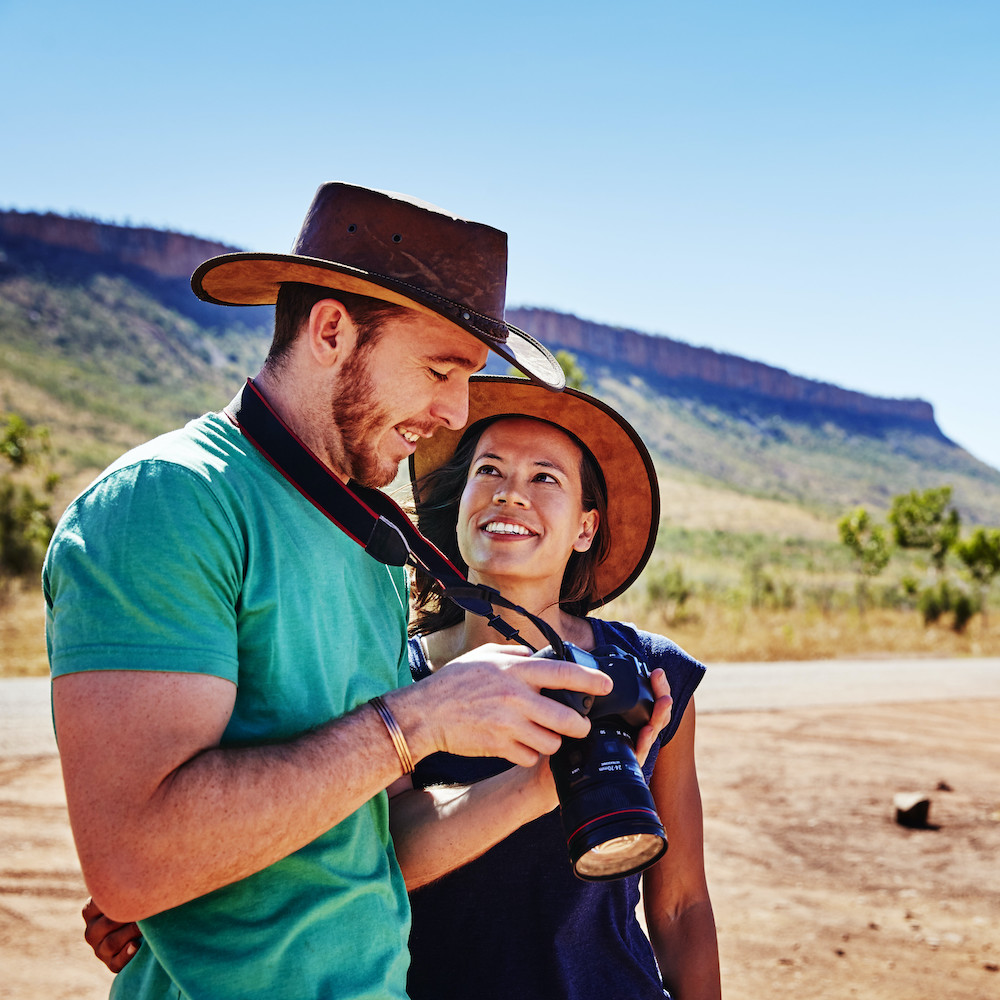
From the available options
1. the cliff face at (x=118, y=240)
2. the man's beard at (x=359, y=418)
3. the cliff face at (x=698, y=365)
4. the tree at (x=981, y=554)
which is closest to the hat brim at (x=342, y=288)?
the man's beard at (x=359, y=418)

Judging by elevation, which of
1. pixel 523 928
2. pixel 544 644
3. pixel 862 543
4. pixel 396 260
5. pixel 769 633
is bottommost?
pixel 769 633

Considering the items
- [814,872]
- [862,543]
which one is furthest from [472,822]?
[862,543]

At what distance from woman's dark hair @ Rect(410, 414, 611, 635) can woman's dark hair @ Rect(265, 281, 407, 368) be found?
106 cm

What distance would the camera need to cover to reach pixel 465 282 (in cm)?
155

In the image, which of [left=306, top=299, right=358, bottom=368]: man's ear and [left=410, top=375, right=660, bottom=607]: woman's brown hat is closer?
[left=306, top=299, right=358, bottom=368]: man's ear

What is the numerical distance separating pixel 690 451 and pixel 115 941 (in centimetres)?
7213

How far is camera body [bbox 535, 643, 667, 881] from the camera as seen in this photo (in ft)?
4.55

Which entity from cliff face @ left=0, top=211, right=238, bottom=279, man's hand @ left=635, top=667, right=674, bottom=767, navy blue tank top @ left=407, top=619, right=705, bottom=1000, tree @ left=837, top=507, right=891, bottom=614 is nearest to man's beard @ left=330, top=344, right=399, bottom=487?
man's hand @ left=635, top=667, right=674, bottom=767

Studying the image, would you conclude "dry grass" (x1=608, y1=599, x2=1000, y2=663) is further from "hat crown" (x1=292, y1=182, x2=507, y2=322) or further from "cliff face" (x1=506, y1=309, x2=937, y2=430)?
"cliff face" (x1=506, y1=309, x2=937, y2=430)

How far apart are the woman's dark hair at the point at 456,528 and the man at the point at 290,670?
0.83 metres

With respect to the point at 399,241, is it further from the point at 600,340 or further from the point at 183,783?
the point at 600,340

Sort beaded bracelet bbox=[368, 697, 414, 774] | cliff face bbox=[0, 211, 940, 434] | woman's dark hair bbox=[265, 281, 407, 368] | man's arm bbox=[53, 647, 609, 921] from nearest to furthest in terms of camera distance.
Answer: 1. man's arm bbox=[53, 647, 609, 921]
2. beaded bracelet bbox=[368, 697, 414, 774]
3. woman's dark hair bbox=[265, 281, 407, 368]
4. cliff face bbox=[0, 211, 940, 434]

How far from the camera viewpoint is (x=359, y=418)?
1.50 m

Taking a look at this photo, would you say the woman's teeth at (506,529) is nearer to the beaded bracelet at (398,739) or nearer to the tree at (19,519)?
the beaded bracelet at (398,739)
